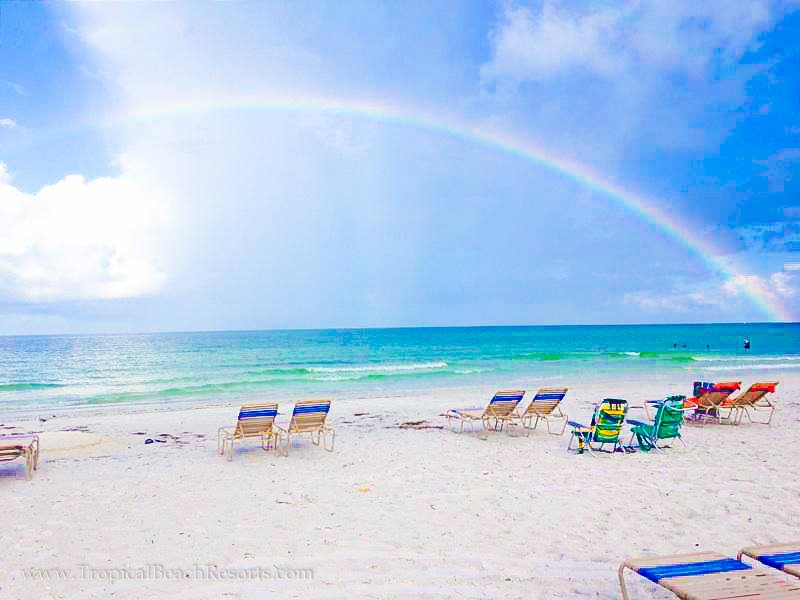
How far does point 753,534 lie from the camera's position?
4.71m

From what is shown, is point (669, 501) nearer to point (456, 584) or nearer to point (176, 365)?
point (456, 584)

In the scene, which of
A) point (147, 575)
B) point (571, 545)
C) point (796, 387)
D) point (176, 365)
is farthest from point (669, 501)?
point (176, 365)

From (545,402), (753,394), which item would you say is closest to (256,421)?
(545,402)

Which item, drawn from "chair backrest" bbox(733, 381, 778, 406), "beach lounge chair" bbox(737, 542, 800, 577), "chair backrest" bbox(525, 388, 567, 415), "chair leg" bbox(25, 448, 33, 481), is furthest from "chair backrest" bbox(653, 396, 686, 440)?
"chair leg" bbox(25, 448, 33, 481)

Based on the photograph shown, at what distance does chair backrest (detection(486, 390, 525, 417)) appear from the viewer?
9344mm

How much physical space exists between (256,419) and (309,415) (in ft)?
2.65

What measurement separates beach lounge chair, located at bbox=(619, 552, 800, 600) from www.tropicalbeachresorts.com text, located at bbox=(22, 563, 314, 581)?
241cm

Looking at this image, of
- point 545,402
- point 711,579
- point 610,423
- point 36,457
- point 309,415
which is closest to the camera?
point 711,579

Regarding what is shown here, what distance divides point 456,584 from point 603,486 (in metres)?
3.07

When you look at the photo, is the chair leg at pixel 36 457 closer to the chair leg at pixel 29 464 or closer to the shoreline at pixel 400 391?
the chair leg at pixel 29 464

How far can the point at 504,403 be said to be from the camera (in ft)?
30.8

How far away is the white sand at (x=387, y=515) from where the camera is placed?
12.9ft

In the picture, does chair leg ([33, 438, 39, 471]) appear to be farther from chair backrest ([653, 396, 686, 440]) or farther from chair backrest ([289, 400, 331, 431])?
chair backrest ([653, 396, 686, 440])

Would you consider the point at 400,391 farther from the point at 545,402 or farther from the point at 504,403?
the point at 504,403
